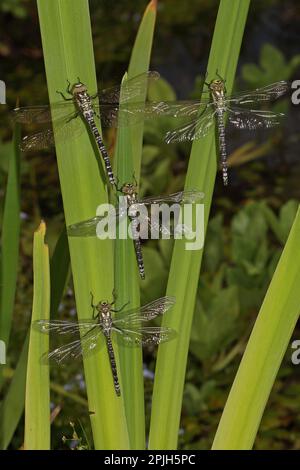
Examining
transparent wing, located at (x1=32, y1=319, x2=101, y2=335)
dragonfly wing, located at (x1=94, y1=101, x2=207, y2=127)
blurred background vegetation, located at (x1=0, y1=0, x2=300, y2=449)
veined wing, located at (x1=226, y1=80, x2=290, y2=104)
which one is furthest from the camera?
blurred background vegetation, located at (x1=0, y1=0, x2=300, y2=449)

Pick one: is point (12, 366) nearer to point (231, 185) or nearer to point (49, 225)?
point (49, 225)

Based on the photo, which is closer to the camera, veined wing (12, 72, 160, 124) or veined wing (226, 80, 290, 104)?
veined wing (12, 72, 160, 124)

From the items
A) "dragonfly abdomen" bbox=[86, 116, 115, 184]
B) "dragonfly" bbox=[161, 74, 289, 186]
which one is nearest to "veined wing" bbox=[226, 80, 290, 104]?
"dragonfly" bbox=[161, 74, 289, 186]

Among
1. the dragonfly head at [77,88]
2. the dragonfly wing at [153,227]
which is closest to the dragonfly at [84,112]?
the dragonfly head at [77,88]

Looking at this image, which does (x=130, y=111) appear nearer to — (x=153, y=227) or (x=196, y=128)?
(x=196, y=128)

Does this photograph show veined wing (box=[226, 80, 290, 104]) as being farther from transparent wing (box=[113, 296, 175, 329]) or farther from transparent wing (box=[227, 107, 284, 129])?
transparent wing (box=[113, 296, 175, 329])

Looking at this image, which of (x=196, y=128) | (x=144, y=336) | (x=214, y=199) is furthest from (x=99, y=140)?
(x=214, y=199)
